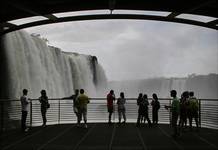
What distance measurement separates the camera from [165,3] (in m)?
14.9

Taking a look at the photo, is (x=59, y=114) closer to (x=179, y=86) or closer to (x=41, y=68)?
(x=41, y=68)

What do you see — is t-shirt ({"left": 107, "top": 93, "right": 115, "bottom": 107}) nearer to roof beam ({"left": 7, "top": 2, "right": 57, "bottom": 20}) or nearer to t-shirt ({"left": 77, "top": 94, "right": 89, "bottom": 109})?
t-shirt ({"left": 77, "top": 94, "right": 89, "bottom": 109})

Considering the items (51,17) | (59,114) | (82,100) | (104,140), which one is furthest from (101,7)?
(59,114)

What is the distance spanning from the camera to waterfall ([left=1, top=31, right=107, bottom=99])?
33.8 m

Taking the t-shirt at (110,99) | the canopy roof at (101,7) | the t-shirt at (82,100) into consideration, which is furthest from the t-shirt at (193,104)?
the t-shirt at (110,99)

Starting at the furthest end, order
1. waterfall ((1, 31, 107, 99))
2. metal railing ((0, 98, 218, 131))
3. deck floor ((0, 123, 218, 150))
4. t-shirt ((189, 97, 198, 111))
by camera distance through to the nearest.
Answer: waterfall ((1, 31, 107, 99)), metal railing ((0, 98, 218, 131)), t-shirt ((189, 97, 198, 111)), deck floor ((0, 123, 218, 150))

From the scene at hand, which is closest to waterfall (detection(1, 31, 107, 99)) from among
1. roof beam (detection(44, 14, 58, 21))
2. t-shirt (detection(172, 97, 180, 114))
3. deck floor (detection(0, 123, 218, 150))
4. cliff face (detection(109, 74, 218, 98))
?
deck floor (detection(0, 123, 218, 150))

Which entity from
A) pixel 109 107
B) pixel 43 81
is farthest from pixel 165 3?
pixel 43 81

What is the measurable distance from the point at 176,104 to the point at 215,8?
3512 mm

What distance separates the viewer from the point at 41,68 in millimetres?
42062

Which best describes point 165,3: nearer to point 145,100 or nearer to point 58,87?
point 145,100

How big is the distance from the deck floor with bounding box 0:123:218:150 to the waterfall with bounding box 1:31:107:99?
14.8 m

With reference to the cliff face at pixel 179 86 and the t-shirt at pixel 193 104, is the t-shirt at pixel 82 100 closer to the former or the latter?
the t-shirt at pixel 193 104

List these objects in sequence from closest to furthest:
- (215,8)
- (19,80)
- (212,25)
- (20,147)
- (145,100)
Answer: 1. (20,147)
2. (215,8)
3. (212,25)
4. (145,100)
5. (19,80)
